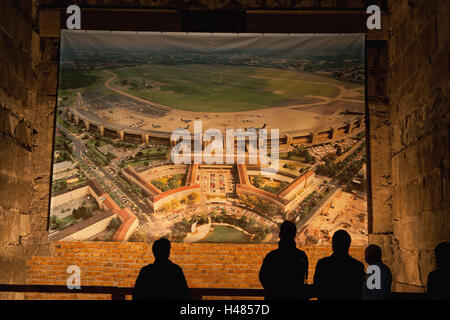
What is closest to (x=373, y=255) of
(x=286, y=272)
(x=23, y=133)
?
(x=286, y=272)

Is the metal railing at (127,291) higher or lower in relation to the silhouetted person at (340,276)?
lower

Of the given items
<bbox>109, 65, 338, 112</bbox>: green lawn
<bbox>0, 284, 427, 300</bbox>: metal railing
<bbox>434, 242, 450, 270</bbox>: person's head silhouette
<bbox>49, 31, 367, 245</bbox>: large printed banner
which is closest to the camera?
<bbox>434, 242, 450, 270</bbox>: person's head silhouette

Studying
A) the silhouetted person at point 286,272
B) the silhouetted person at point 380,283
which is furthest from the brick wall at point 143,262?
the silhouetted person at point 286,272

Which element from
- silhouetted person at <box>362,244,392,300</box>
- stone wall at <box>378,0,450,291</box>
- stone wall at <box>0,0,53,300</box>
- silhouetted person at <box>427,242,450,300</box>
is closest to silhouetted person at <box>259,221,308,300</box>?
silhouetted person at <box>362,244,392,300</box>

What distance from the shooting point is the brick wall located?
4941 millimetres

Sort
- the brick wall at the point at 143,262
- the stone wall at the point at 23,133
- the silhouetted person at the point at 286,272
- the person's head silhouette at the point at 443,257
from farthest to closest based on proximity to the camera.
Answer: the brick wall at the point at 143,262
the stone wall at the point at 23,133
the person's head silhouette at the point at 443,257
the silhouetted person at the point at 286,272

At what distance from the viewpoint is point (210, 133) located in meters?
5.33

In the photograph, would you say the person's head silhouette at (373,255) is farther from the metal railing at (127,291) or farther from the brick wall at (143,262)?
the brick wall at (143,262)

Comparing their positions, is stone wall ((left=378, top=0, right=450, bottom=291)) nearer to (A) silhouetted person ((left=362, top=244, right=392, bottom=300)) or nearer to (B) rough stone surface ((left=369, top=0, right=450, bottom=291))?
(B) rough stone surface ((left=369, top=0, right=450, bottom=291))

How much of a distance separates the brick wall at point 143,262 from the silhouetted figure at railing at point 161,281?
91.7 inches

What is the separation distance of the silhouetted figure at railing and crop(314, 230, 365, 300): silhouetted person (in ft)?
3.25

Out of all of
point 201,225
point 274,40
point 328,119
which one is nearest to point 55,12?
point 274,40

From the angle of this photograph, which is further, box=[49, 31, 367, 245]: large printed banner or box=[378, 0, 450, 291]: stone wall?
box=[49, 31, 367, 245]: large printed banner

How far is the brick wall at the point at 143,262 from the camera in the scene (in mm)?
4941
